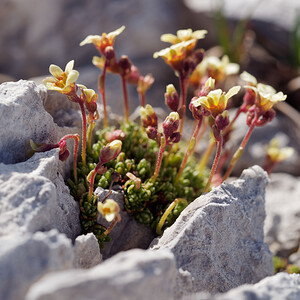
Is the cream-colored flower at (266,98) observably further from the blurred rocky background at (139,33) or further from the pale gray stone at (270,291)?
the blurred rocky background at (139,33)

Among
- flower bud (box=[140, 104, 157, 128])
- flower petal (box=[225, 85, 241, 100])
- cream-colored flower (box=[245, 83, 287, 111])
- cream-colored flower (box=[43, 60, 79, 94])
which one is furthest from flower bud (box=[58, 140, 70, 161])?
cream-colored flower (box=[245, 83, 287, 111])

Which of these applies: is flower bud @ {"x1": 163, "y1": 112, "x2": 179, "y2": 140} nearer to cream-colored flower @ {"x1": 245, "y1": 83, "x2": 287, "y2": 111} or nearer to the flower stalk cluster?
the flower stalk cluster

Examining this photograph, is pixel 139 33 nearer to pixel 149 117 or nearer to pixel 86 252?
pixel 149 117

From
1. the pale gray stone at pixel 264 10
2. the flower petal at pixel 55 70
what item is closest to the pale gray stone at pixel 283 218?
the flower petal at pixel 55 70

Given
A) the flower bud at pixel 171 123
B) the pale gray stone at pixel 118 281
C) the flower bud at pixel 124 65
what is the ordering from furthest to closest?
1. the flower bud at pixel 124 65
2. the flower bud at pixel 171 123
3. the pale gray stone at pixel 118 281

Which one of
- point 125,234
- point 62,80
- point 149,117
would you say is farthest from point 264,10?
point 125,234
